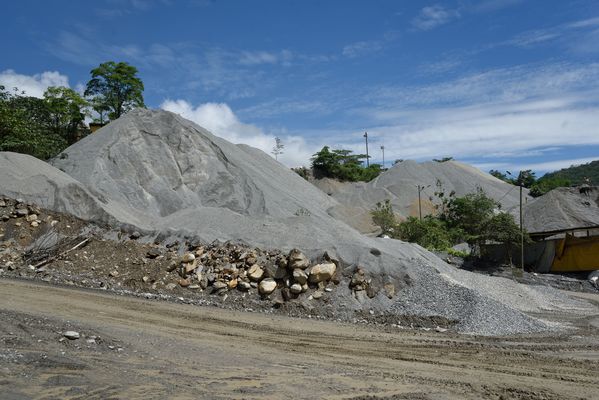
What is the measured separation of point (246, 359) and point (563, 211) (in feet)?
117

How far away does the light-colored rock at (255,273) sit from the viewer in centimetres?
1474

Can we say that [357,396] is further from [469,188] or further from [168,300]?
[469,188]

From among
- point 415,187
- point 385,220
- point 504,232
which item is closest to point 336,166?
point 415,187

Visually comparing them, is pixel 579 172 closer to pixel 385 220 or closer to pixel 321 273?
pixel 385 220

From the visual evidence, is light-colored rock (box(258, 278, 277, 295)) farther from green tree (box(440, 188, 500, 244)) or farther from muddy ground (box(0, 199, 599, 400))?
green tree (box(440, 188, 500, 244))

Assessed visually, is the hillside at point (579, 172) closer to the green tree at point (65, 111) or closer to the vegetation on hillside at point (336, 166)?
the vegetation on hillside at point (336, 166)

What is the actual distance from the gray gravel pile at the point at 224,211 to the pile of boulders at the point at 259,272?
569 millimetres

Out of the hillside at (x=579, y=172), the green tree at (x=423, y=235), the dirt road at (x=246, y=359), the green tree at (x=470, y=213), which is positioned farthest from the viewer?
the hillside at (x=579, y=172)

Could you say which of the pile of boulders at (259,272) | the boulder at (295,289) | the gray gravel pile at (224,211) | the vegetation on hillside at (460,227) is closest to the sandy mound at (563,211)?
the vegetation on hillside at (460,227)

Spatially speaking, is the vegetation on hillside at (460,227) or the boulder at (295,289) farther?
the vegetation on hillside at (460,227)

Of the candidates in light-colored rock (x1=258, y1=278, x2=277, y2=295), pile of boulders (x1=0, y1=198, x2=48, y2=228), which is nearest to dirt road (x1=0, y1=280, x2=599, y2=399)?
light-colored rock (x1=258, y1=278, x2=277, y2=295)

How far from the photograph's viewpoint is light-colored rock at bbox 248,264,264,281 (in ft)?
48.4

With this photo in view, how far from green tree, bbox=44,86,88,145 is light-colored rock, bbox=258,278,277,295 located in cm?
3385

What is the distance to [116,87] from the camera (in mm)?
45156
